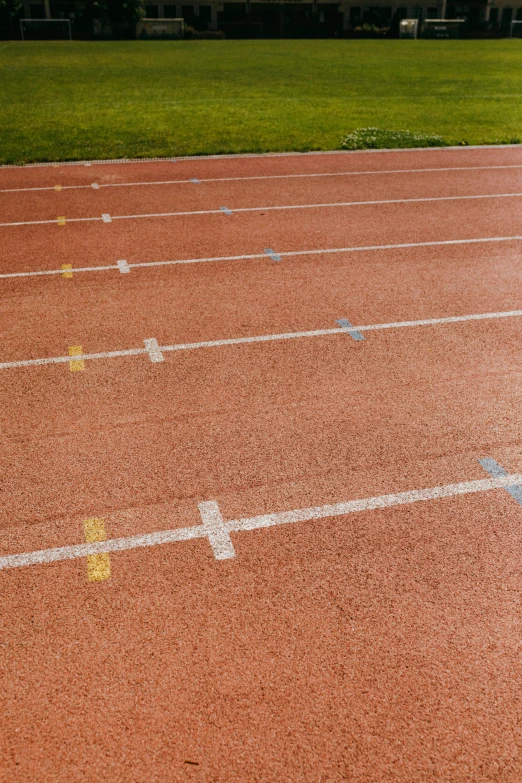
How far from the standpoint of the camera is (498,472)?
5387mm

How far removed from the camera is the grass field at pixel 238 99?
63.4 ft

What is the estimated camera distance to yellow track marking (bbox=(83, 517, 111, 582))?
14.5 ft

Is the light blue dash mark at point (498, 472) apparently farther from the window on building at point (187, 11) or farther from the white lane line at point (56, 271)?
the window on building at point (187, 11)

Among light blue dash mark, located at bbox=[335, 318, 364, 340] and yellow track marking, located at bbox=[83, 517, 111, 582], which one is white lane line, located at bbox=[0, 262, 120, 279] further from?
yellow track marking, located at bbox=[83, 517, 111, 582]

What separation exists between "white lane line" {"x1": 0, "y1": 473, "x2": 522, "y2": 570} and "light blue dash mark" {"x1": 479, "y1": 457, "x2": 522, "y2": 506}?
1.9 inches

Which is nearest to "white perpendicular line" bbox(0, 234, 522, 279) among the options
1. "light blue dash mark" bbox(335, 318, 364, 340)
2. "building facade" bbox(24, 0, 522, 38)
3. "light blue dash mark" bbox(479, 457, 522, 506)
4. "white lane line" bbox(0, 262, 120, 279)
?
"white lane line" bbox(0, 262, 120, 279)

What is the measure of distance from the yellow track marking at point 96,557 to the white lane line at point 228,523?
0.05 m

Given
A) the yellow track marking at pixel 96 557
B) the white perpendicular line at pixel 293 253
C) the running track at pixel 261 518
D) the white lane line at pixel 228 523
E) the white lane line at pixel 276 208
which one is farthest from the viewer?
the white lane line at pixel 276 208

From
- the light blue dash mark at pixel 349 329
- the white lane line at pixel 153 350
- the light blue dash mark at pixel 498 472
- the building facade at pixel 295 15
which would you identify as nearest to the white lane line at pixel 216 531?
the light blue dash mark at pixel 498 472

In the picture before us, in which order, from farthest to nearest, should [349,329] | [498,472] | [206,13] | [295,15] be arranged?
[295,15]
[206,13]
[349,329]
[498,472]

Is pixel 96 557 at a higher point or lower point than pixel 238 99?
lower

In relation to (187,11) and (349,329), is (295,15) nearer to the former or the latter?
(187,11)

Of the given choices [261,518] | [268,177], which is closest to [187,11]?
[268,177]

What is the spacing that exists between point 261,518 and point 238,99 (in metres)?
25.2
